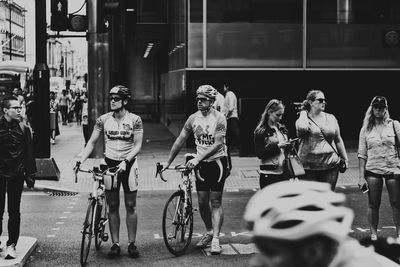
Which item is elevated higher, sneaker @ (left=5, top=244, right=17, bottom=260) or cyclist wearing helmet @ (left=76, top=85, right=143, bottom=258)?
cyclist wearing helmet @ (left=76, top=85, right=143, bottom=258)

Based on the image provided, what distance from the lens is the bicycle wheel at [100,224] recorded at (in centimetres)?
817

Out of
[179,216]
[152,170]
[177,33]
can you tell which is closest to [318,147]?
[179,216]

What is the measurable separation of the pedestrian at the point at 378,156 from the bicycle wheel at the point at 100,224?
3.00 meters

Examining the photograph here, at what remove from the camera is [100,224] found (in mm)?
8359

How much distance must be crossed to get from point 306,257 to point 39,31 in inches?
540

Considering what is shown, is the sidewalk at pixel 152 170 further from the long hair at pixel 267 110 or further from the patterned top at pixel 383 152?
the patterned top at pixel 383 152

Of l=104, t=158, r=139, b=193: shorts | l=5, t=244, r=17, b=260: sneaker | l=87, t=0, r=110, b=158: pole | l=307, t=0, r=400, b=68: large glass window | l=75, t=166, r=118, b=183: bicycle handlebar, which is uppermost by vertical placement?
l=307, t=0, r=400, b=68: large glass window

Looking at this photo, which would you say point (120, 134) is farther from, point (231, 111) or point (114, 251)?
point (231, 111)

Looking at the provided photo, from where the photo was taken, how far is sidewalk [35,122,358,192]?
47.0ft

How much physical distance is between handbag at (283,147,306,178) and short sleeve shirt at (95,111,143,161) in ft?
5.60

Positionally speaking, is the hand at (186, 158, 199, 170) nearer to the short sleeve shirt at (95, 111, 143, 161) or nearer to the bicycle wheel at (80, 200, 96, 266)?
the short sleeve shirt at (95, 111, 143, 161)

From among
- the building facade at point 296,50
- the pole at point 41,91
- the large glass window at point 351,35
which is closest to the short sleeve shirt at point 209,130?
the pole at point 41,91

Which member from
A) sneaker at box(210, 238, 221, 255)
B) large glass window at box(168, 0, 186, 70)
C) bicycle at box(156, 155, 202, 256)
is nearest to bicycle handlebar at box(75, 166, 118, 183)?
bicycle at box(156, 155, 202, 256)

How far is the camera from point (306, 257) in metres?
1.75
